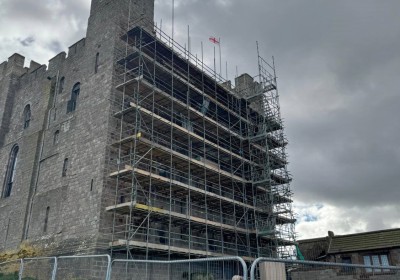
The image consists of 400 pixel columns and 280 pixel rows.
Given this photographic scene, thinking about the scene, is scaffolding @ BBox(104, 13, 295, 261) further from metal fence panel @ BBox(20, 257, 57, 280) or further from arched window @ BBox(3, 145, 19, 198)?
arched window @ BBox(3, 145, 19, 198)

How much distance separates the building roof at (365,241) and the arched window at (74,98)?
2208cm

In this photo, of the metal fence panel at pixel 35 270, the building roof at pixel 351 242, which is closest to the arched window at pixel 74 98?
the metal fence panel at pixel 35 270

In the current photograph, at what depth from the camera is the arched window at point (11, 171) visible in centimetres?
2864

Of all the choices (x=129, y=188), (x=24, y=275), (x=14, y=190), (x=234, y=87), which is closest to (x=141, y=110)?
(x=129, y=188)

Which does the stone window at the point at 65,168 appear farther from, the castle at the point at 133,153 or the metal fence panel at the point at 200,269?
the metal fence panel at the point at 200,269

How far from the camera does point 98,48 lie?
83.3 feet

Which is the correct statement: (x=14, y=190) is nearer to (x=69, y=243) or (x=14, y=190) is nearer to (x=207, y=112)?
(x=69, y=243)

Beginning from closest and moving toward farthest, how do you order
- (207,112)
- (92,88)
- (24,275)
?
(24,275) < (92,88) < (207,112)

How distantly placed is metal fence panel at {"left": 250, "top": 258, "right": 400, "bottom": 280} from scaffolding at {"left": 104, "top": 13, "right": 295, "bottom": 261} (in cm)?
834

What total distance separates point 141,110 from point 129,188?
429cm

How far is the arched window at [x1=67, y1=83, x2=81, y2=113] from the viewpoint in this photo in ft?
86.3

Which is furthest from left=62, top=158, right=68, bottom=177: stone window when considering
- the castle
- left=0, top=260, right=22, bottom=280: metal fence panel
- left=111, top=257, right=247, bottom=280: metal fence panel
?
left=111, top=257, right=247, bottom=280: metal fence panel

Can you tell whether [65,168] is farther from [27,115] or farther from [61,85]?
[27,115]

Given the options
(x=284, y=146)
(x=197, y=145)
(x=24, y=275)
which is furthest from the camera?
(x=284, y=146)
